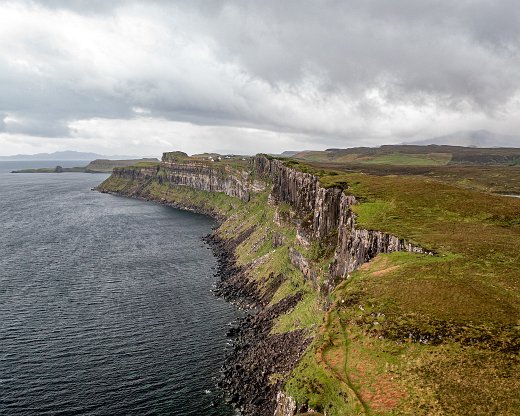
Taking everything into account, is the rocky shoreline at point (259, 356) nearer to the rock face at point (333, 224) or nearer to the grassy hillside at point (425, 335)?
the grassy hillside at point (425, 335)

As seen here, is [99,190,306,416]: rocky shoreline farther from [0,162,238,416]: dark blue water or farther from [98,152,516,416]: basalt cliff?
[0,162,238,416]: dark blue water

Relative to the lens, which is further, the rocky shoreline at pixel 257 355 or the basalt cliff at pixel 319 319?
the rocky shoreline at pixel 257 355

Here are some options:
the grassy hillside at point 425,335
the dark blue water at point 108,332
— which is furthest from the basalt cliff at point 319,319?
the dark blue water at point 108,332

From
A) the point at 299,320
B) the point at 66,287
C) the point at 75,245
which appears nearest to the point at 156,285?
the point at 66,287

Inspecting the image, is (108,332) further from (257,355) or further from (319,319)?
(319,319)

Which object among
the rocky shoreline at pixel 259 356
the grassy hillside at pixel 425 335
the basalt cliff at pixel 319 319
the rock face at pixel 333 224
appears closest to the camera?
the grassy hillside at pixel 425 335

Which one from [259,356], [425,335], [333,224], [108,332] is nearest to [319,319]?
[259,356]

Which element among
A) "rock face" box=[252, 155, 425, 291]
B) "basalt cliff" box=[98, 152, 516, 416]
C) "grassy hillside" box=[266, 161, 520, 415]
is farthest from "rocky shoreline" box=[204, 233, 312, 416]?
"rock face" box=[252, 155, 425, 291]
